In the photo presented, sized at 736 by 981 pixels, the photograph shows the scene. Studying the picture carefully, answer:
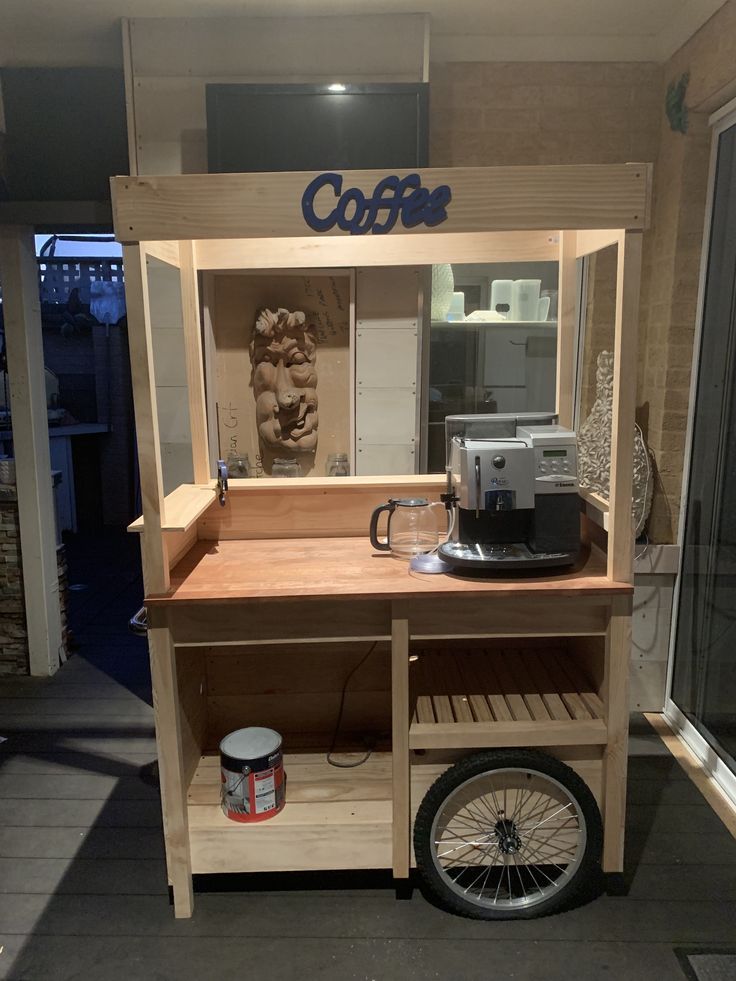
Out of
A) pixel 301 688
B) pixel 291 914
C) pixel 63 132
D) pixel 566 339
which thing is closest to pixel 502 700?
pixel 301 688

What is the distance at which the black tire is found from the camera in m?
1.98

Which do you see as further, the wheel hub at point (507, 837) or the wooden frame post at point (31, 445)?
the wooden frame post at point (31, 445)

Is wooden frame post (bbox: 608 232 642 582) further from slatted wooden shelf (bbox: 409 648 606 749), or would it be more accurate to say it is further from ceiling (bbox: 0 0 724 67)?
ceiling (bbox: 0 0 724 67)

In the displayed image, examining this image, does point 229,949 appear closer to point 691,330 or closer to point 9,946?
point 9,946

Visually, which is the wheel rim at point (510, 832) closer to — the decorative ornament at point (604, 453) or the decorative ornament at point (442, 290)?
the decorative ornament at point (604, 453)

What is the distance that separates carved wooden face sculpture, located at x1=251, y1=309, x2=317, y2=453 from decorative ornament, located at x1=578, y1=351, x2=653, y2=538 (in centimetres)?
113

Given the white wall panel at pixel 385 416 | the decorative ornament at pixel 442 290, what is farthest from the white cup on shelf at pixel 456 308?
the white wall panel at pixel 385 416

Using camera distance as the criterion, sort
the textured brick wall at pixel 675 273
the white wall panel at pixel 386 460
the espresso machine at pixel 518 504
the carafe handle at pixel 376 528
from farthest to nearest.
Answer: the white wall panel at pixel 386 460 → the textured brick wall at pixel 675 273 → the carafe handle at pixel 376 528 → the espresso machine at pixel 518 504

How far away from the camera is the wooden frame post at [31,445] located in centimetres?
330

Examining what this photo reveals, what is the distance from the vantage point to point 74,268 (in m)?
6.83

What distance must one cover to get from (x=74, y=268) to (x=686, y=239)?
561cm

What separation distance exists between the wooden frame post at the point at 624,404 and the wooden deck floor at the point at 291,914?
37.1 inches

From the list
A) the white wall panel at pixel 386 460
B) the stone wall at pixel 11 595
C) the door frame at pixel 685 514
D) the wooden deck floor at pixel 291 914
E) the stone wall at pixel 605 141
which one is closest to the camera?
the wooden deck floor at pixel 291 914

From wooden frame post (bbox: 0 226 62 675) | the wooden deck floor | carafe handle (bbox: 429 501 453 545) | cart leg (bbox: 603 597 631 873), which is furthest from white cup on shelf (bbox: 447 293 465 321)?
the wooden deck floor
